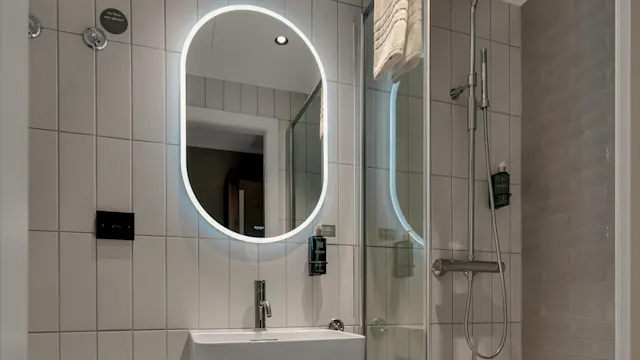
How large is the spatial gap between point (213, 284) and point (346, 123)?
79cm

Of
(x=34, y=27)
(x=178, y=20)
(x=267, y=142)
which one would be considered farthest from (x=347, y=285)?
(x=34, y=27)

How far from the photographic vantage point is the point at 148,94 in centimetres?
185

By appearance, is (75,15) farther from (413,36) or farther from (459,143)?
(459,143)

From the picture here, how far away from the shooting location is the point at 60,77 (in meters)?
1.73


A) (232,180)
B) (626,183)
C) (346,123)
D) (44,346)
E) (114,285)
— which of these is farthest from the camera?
(346,123)

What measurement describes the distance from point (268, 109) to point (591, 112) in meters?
1.20

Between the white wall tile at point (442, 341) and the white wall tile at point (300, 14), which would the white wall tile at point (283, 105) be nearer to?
the white wall tile at point (300, 14)

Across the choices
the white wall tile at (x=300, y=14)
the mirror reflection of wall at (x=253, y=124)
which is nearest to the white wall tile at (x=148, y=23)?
the mirror reflection of wall at (x=253, y=124)

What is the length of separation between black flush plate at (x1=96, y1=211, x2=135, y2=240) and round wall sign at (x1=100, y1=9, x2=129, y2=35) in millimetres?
601

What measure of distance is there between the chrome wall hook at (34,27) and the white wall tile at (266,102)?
2.40 feet

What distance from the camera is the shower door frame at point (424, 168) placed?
1.78m

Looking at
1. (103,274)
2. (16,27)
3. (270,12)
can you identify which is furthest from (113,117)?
(16,27)

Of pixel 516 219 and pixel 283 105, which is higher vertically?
pixel 283 105

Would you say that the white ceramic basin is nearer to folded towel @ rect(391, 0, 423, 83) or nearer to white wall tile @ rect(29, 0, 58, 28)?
folded towel @ rect(391, 0, 423, 83)
